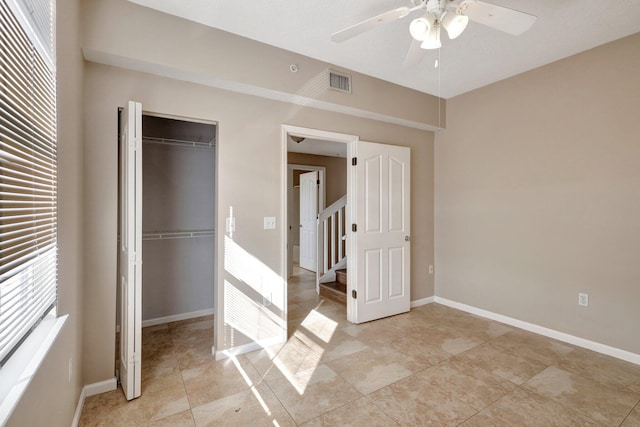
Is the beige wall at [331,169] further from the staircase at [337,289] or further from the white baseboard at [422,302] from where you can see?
the white baseboard at [422,302]

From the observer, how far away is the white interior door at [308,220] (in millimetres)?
6371

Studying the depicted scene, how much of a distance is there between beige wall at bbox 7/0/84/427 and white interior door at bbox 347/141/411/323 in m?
2.53

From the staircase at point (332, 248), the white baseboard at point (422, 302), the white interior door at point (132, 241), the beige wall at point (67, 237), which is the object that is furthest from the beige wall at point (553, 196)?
the beige wall at point (67, 237)

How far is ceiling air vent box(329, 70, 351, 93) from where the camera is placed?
10.5 feet

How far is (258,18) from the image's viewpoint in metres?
2.44

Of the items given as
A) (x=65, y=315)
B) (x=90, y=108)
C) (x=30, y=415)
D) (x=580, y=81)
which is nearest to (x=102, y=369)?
(x=65, y=315)

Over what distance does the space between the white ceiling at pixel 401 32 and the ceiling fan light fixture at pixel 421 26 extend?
0.59m

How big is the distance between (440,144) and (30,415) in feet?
14.9

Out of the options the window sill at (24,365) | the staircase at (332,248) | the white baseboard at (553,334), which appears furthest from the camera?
the staircase at (332,248)

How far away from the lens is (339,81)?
10.7 ft

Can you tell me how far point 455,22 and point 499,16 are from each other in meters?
0.24

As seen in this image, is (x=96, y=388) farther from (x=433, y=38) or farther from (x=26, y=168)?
(x=433, y=38)

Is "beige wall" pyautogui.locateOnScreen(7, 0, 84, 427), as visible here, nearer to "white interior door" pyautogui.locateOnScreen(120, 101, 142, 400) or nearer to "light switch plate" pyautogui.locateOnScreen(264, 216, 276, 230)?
"white interior door" pyautogui.locateOnScreen(120, 101, 142, 400)

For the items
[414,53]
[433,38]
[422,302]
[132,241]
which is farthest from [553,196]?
[132,241]
